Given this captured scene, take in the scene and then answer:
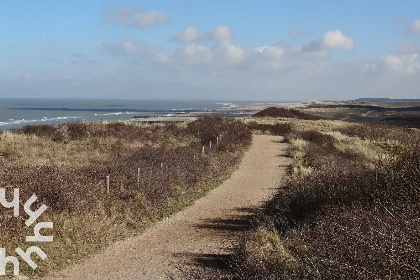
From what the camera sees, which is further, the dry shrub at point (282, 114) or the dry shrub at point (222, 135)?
the dry shrub at point (282, 114)

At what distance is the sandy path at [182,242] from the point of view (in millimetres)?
7871

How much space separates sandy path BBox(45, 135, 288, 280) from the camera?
7871 millimetres

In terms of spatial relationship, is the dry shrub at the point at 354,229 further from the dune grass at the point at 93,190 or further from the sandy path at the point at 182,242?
the dune grass at the point at 93,190

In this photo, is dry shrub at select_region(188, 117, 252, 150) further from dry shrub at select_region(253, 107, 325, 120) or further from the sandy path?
dry shrub at select_region(253, 107, 325, 120)

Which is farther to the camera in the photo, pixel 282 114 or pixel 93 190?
pixel 282 114

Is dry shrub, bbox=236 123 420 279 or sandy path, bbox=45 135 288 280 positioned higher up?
dry shrub, bbox=236 123 420 279

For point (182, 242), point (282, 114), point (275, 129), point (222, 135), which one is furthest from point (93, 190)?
point (282, 114)

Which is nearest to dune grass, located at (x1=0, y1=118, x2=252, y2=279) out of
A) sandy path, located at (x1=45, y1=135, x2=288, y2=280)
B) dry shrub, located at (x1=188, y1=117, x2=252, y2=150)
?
sandy path, located at (x1=45, y1=135, x2=288, y2=280)

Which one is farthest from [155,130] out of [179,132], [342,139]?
[342,139]

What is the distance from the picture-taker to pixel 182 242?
9820 millimetres

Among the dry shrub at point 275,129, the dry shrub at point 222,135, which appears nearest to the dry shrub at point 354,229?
the dry shrub at point 222,135

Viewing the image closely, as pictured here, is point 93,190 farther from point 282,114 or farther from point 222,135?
point 282,114

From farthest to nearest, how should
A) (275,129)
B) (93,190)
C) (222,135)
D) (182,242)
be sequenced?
(275,129), (222,135), (93,190), (182,242)

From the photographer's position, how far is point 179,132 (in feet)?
112
